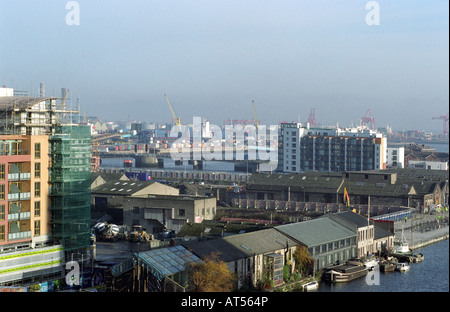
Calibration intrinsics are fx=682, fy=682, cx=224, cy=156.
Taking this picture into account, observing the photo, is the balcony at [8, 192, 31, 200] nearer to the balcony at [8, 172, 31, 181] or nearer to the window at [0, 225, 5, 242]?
the balcony at [8, 172, 31, 181]

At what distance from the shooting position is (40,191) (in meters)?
12.4

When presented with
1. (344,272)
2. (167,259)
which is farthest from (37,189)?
(344,272)

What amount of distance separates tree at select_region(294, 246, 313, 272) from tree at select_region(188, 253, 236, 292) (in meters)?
2.87

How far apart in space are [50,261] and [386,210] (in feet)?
47.5

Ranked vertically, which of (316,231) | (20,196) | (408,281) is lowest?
(408,281)

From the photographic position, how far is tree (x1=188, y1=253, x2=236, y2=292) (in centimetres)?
1095

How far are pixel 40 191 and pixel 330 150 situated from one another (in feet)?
96.5

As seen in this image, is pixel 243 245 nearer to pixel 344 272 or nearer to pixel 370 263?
pixel 344 272

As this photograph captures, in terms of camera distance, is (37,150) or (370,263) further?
(370,263)

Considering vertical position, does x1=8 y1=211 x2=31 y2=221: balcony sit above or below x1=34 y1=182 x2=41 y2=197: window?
below

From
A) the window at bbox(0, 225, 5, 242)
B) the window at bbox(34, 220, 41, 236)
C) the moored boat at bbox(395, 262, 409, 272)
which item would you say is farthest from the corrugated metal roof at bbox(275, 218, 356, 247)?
the window at bbox(0, 225, 5, 242)

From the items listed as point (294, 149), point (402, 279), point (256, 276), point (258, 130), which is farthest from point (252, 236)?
point (258, 130)
